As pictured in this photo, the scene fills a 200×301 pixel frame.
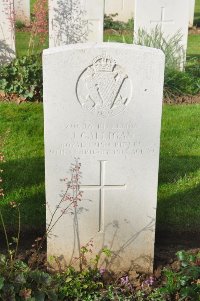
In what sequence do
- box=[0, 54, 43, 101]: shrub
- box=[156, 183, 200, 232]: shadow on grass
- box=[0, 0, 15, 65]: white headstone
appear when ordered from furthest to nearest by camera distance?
box=[0, 0, 15, 65]: white headstone, box=[0, 54, 43, 101]: shrub, box=[156, 183, 200, 232]: shadow on grass

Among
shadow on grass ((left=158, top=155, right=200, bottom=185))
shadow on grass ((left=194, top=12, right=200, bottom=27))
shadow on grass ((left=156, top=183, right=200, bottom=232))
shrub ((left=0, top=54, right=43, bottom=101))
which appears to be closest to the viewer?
shadow on grass ((left=156, top=183, right=200, bottom=232))

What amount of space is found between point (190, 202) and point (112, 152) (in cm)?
151

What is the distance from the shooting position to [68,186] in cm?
390

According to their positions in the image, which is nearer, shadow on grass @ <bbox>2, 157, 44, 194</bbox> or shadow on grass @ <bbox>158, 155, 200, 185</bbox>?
shadow on grass @ <bbox>2, 157, 44, 194</bbox>

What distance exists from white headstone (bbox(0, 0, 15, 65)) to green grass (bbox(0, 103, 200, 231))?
1138 mm

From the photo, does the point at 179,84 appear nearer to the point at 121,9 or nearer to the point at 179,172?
the point at 179,172

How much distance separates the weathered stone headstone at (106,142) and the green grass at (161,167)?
75 centimetres

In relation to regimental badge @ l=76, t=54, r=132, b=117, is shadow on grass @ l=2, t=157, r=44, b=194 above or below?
below

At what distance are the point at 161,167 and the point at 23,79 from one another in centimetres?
281

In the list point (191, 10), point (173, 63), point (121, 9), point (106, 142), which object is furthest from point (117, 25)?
point (106, 142)

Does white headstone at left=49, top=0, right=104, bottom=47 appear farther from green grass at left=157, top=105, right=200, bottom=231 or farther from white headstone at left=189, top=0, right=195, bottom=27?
white headstone at left=189, top=0, right=195, bottom=27

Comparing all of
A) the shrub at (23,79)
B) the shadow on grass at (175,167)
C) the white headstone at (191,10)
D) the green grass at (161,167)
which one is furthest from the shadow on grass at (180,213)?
the white headstone at (191,10)

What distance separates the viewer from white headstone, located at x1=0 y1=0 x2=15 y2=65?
808cm

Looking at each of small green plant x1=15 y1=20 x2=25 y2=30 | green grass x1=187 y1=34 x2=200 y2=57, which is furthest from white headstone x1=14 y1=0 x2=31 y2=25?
green grass x1=187 y1=34 x2=200 y2=57
